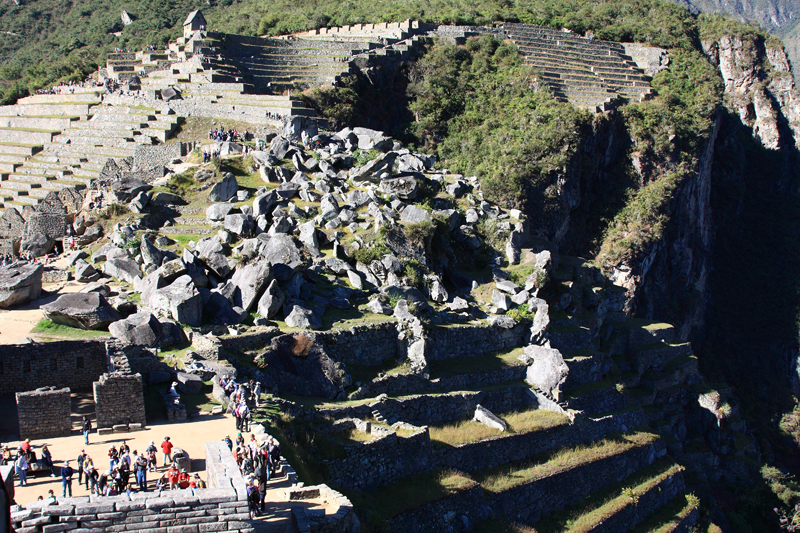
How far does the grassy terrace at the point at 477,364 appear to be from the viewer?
2147 centimetres

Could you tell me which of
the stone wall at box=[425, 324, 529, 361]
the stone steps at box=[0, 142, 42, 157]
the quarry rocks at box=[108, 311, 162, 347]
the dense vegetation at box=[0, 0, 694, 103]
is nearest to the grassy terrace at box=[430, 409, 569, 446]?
the stone wall at box=[425, 324, 529, 361]

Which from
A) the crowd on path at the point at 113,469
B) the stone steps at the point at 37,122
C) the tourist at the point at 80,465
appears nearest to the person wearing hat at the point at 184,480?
the crowd on path at the point at 113,469

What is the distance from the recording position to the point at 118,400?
13.7 m

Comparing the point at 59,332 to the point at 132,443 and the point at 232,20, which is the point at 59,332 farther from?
the point at 232,20

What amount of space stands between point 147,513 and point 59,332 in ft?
33.8

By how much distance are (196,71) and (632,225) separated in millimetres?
27406

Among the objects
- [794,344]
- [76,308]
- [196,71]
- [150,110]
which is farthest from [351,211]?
[794,344]

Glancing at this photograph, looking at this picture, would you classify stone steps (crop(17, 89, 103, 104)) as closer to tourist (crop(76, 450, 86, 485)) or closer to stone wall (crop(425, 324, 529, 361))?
stone wall (crop(425, 324, 529, 361))

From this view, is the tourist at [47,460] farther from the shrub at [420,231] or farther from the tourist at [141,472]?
the shrub at [420,231]

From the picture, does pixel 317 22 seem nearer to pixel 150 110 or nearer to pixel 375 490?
pixel 150 110

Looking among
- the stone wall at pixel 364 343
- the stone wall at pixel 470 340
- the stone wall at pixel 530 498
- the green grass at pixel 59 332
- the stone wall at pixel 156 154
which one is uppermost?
the stone wall at pixel 156 154

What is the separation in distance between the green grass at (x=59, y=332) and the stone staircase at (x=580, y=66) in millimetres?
38619

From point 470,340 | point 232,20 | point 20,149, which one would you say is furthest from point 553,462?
point 232,20

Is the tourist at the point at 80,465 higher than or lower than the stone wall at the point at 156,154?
lower
